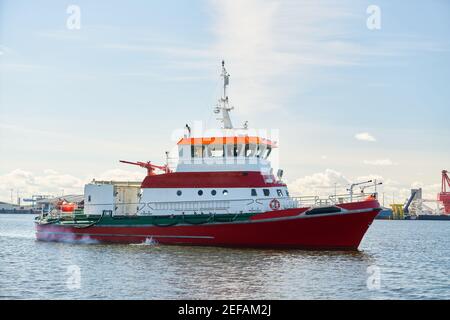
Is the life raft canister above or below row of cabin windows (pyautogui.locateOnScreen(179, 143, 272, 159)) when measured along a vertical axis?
below

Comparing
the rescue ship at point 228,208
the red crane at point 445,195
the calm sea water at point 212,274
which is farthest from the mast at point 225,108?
the red crane at point 445,195

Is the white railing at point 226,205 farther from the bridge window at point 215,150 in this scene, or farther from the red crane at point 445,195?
the red crane at point 445,195

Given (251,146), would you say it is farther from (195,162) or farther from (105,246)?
(105,246)

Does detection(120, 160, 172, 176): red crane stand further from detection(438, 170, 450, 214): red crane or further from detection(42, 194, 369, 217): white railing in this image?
detection(438, 170, 450, 214): red crane

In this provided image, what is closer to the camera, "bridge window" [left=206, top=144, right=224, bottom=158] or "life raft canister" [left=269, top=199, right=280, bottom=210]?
"life raft canister" [left=269, top=199, right=280, bottom=210]

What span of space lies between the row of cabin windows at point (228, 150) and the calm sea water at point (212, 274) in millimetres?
4715

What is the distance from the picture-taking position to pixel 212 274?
64.6 ft

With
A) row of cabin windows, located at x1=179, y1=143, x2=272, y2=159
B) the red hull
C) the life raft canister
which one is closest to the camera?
the red hull

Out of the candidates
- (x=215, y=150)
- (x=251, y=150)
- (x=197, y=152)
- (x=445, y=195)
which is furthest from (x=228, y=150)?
(x=445, y=195)

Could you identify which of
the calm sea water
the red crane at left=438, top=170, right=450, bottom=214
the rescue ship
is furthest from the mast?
the red crane at left=438, top=170, right=450, bottom=214

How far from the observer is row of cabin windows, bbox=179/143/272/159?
27.6m

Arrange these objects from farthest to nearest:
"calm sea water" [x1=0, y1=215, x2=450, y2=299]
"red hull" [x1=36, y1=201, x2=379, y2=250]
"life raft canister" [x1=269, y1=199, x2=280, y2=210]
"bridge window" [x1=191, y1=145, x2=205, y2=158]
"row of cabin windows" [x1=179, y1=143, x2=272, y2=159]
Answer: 1. "bridge window" [x1=191, y1=145, x2=205, y2=158]
2. "row of cabin windows" [x1=179, y1=143, x2=272, y2=159]
3. "life raft canister" [x1=269, y1=199, x2=280, y2=210]
4. "red hull" [x1=36, y1=201, x2=379, y2=250]
5. "calm sea water" [x1=0, y1=215, x2=450, y2=299]

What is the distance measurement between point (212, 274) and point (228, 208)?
7.54 m

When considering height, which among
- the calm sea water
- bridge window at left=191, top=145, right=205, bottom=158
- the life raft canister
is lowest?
the calm sea water
